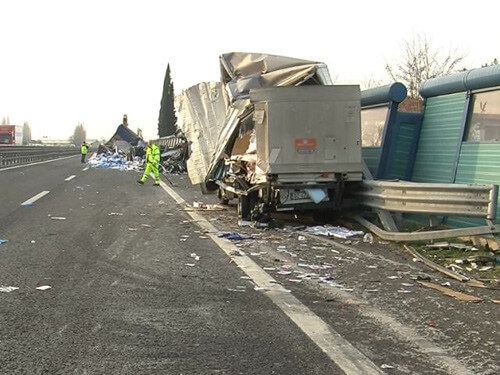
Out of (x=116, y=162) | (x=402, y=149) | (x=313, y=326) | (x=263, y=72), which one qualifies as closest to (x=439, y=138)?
(x=402, y=149)

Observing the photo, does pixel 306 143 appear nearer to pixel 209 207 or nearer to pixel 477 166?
pixel 477 166

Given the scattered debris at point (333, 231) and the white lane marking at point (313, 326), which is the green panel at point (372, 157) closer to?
the scattered debris at point (333, 231)

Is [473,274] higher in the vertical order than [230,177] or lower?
lower

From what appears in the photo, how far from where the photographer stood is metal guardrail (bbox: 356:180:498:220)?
6.97 m

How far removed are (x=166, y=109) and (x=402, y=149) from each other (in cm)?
8042

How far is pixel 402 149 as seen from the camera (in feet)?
36.0

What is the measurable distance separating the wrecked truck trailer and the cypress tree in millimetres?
78995

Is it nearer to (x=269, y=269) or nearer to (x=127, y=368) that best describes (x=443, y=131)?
(x=269, y=269)

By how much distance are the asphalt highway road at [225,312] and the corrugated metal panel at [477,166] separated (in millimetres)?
1502

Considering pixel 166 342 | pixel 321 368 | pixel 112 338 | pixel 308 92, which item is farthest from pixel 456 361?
pixel 308 92

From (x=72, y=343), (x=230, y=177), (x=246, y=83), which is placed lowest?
(x=72, y=343)

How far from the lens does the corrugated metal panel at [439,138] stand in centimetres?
930

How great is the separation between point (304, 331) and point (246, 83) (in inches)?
315

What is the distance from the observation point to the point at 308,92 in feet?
31.0
